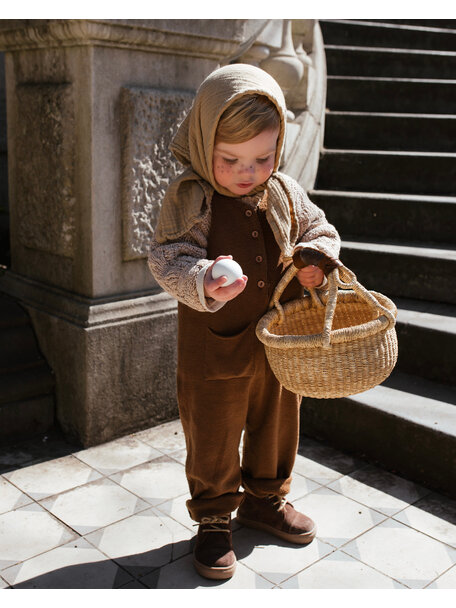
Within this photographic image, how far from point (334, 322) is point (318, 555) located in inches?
33.6

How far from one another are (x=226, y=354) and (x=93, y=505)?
0.98 metres

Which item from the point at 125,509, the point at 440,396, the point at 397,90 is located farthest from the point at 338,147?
the point at 125,509

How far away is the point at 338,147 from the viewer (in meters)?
5.11

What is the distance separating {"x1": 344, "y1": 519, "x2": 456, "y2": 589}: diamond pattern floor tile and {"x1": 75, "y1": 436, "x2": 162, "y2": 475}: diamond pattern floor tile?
108 cm

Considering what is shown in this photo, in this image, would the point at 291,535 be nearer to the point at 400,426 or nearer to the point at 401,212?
the point at 400,426

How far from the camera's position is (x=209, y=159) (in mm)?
2068

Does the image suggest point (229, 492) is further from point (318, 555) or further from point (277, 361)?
point (277, 361)

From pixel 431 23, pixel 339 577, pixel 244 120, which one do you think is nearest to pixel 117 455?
pixel 339 577

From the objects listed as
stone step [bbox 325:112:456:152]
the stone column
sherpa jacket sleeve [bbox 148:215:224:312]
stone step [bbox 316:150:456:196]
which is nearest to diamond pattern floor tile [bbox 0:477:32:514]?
the stone column

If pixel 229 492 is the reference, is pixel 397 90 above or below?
above

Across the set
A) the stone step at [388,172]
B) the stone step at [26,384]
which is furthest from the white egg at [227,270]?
the stone step at [388,172]

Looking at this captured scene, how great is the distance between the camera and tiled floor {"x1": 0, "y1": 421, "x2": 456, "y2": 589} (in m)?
2.34

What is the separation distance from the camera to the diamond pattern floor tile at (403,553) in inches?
93.1

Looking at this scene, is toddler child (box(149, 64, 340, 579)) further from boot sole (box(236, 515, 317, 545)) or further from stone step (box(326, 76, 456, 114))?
stone step (box(326, 76, 456, 114))
